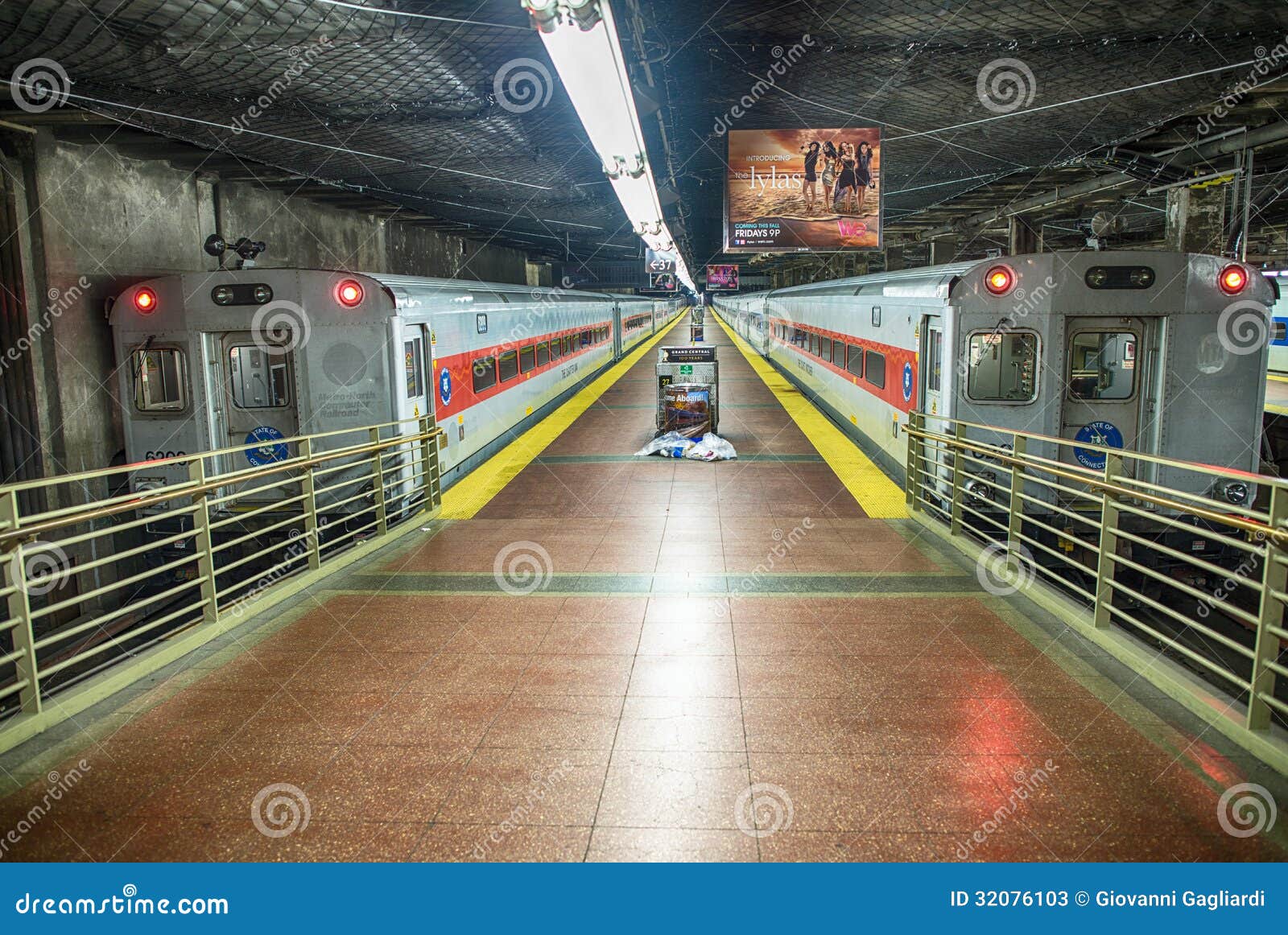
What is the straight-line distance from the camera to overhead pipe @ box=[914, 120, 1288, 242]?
373 inches

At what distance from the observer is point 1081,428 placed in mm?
8031

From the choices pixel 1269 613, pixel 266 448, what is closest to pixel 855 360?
pixel 266 448

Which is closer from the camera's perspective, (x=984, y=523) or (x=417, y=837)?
(x=417, y=837)

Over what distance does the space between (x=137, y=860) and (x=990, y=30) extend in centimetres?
746

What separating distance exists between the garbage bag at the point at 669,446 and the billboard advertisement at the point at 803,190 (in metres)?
2.75

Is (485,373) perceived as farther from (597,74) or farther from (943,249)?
(943,249)

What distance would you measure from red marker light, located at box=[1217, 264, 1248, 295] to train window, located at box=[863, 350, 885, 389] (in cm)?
415

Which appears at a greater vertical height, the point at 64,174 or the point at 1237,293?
the point at 64,174

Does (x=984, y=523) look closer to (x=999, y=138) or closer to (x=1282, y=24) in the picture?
(x=1282, y=24)

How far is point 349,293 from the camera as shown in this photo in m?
8.32

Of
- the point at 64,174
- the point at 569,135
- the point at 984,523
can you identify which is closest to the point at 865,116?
the point at 569,135

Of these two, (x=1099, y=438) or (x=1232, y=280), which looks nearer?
(x=1232, y=280)

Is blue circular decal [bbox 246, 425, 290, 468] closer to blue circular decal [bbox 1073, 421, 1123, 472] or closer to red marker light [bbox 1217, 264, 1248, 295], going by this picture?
blue circular decal [bbox 1073, 421, 1123, 472]

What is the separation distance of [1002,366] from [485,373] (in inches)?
271
